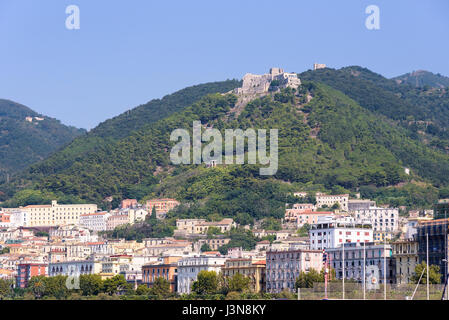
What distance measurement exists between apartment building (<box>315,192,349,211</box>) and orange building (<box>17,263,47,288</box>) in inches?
1828

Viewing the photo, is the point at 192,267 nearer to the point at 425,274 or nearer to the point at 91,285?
the point at 91,285

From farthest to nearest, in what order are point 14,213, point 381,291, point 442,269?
point 14,213 → point 442,269 → point 381,291

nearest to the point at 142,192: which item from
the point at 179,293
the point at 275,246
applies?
the point at 275,246

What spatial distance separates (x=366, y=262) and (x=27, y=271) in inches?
1863

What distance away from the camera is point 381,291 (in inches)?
2127

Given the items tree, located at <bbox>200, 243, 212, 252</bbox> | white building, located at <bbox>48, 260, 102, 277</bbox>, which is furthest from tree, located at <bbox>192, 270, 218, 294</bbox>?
tree, located at <bbox>200, 243, 212, 252</bbox>

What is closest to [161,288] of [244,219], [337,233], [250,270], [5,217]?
[250,270]

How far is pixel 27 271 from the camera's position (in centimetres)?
11731

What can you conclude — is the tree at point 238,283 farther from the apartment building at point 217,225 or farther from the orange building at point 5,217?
the orange building at point 5,217

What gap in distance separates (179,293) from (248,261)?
22.3ft

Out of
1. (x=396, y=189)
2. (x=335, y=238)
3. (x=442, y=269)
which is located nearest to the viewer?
(x=442, y=269)

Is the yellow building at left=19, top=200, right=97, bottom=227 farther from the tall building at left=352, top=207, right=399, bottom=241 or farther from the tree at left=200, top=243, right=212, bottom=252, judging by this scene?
the tall building at left=352, top=207, right=399, bottom=241

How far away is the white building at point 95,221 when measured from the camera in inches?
6344
